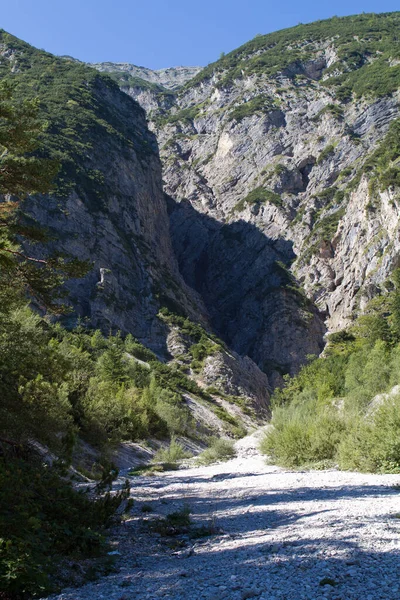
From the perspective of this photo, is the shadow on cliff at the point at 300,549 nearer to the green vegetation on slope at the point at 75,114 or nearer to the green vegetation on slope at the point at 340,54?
the green vegetation on slope at the point at 75,114

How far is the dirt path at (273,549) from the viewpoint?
4148 millimetres

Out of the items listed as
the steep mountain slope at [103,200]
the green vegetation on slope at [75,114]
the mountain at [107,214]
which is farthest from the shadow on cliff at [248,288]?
the green vegetation on slope at [75,114]

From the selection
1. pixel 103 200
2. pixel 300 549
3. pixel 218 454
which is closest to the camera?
pixel 300 549

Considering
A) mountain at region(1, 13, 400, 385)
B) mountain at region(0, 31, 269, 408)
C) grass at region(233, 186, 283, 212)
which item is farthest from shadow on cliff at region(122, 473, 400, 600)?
grass at region(233, 186, 283, 212)

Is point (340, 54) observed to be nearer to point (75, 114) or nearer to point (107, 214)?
point (75, 114)

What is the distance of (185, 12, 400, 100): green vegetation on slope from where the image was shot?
9388 centimetres

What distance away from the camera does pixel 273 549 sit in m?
5.35

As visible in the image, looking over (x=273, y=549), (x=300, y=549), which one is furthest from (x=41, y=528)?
(x=300, y=549)

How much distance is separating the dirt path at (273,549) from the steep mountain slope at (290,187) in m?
57.8

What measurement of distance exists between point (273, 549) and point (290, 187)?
287 feet

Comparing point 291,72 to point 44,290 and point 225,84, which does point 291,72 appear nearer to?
point 225,84

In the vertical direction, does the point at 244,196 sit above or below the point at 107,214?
above

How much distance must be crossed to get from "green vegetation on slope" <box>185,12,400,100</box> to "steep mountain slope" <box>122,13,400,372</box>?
493 millimetres

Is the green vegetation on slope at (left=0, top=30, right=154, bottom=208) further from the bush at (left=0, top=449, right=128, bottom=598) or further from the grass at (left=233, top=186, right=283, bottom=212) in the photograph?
the bush at (left=0, top=449, right=128, bottom=598)
